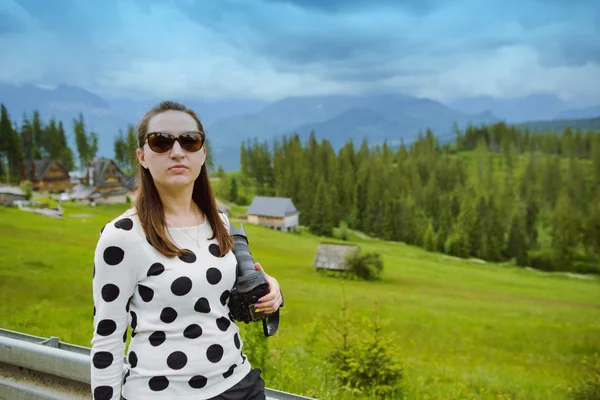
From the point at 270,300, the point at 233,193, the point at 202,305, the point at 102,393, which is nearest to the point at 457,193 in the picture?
the point at 233,193

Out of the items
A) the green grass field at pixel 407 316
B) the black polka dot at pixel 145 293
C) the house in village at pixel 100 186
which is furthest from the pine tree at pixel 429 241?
the black polka dot at pixel 145 293

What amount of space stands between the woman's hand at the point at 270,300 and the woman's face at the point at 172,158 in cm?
60

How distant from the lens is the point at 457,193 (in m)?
107

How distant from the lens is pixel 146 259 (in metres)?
2.03

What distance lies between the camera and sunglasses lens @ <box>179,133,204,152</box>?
2.36m

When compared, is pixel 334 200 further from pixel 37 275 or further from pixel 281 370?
pixel 281 370

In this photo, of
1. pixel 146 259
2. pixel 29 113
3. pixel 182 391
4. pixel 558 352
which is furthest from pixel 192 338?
pixel 29 113

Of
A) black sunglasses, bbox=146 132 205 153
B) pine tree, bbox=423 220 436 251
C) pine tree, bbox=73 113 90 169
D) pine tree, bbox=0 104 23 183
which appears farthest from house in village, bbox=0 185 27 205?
pine tree, bbox=423 220 436 251

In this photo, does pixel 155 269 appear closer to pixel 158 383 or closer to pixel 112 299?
pixel 112 299

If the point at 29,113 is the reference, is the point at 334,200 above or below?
below

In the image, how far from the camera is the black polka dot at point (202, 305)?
83.3 inches

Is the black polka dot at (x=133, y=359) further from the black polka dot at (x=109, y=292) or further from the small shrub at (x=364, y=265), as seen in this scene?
the small shrub at (x=364, y=265)

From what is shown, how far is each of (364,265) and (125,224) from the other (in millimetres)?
41030

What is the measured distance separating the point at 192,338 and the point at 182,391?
240mm
